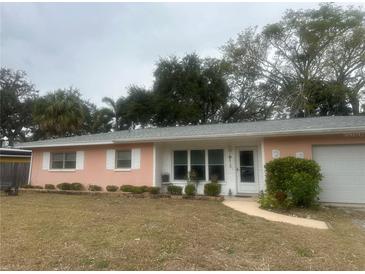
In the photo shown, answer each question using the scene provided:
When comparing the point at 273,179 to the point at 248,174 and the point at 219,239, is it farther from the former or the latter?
the point at 219,239

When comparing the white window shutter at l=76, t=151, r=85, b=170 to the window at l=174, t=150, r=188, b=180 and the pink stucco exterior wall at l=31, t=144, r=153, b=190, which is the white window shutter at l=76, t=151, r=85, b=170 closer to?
the pink stucco exterior wall at l=31, t=144, r=153, b=190

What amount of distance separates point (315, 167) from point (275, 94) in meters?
18.9

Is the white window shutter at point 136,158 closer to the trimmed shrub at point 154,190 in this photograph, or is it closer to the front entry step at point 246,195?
the trimmed shrub at point 154,190

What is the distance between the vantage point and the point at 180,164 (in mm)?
12391

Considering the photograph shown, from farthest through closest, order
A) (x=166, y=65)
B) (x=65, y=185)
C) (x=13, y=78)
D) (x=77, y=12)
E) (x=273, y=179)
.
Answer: (x=13, y=78), (x=166, y=65), (x=65, y=185), (x=273, y=179), (x=77, y=12)

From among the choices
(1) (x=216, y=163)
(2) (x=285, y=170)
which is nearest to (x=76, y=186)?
(1) (x=216, y=163)

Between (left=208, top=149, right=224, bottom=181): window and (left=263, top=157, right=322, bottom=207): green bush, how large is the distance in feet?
9.29

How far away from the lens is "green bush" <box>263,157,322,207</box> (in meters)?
8.29

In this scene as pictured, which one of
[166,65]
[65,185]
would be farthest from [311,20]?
[65,185]

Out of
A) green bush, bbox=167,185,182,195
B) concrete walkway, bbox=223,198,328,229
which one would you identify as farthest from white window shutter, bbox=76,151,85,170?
concrete walkway, bbox=223,198,328,229

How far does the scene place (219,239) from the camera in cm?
516

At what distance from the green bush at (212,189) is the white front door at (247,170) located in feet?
3.95

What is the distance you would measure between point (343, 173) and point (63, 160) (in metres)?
12.8

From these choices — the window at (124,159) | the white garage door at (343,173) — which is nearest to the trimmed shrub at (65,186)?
the window at (124,159)
